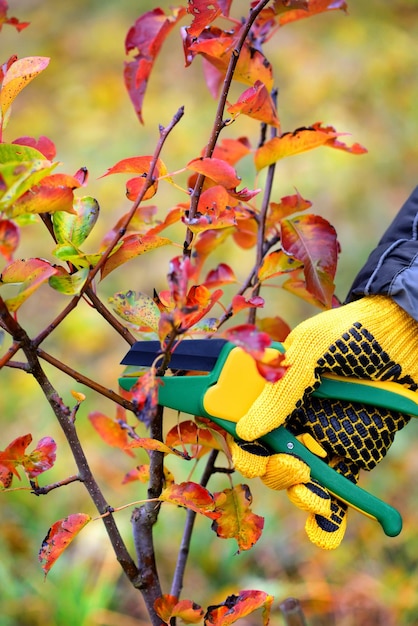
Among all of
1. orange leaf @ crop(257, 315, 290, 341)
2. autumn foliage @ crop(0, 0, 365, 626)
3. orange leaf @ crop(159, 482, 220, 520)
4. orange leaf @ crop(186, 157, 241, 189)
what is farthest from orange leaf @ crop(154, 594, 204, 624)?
orange leaf @ crop(186, 157, 241, 189)

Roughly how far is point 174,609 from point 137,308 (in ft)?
1.24

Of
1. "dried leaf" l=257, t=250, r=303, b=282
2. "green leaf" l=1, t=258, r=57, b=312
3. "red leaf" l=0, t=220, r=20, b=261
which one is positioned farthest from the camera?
"dried leaf" l=257, t=250, r=303, b=282

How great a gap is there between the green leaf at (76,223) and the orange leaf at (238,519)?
35 centimetres

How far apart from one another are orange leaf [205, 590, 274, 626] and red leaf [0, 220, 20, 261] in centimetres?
52

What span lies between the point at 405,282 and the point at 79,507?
1530 mm

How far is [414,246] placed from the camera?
2.69ft

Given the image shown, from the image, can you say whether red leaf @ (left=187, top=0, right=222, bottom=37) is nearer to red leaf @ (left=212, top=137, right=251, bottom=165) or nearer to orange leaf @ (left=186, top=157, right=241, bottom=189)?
orange leaf @ (left=186, top=157, right=241, bottom=189)

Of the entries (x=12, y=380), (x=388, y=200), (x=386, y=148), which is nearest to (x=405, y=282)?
(x=12, y=380)

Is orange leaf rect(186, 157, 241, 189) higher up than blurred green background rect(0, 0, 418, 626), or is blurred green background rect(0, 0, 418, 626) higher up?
orange leaf rect(186, 157, 241, 189)

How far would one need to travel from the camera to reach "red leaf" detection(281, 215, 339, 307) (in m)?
0.84

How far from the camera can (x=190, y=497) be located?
75cm

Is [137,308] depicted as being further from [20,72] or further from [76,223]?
[20,72]

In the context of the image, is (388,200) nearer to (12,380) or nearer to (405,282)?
(12,380)

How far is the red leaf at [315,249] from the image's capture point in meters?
0.84
